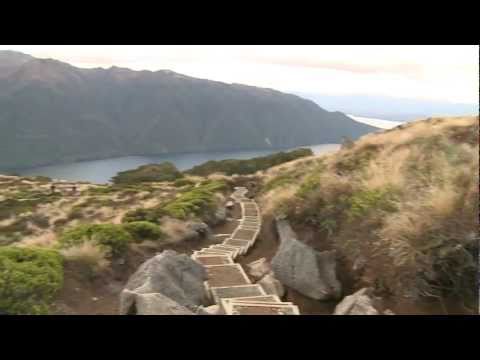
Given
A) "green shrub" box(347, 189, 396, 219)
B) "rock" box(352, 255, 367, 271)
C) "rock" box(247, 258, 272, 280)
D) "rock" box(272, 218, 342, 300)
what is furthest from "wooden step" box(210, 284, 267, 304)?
"green shrub" box(347, 189, 396, 219)

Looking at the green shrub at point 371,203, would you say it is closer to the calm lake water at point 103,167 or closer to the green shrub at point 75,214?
the green shrub at point 75,214

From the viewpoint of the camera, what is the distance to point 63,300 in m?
8.22

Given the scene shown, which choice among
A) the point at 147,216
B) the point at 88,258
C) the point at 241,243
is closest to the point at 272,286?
the point at 88,258

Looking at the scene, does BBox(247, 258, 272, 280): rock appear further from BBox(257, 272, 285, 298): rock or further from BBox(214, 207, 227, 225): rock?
BBox(214, 207, 227, 225): rock

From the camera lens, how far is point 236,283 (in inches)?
383

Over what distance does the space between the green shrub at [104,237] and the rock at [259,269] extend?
318 cm

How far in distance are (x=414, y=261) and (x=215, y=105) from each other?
185830mm

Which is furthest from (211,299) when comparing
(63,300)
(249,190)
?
(249,190)

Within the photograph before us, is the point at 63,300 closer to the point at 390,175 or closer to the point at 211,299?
the point at 211,299

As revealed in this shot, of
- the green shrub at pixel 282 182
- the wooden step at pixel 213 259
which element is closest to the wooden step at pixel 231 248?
the wooden step at pixel 213 259

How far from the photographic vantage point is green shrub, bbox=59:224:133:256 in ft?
35.3

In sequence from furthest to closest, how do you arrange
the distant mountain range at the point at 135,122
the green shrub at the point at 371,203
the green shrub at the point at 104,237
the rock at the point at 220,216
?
the distant mountain range at the point at 135,122
the rock at the point at 220,216
the green shrub at the point at 104,237
the green shrub at the point at 371,203

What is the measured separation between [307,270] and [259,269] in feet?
7.04

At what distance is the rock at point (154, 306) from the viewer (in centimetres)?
596
